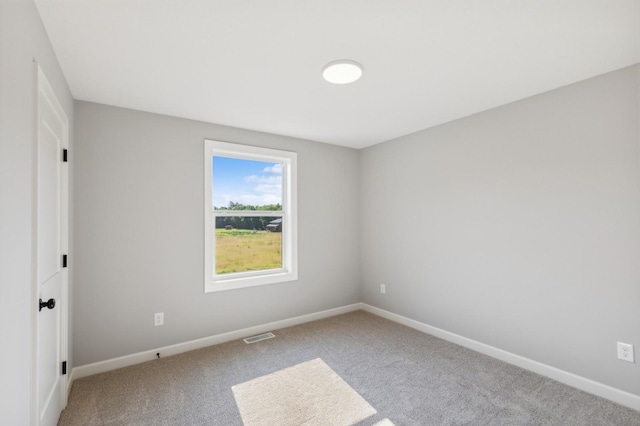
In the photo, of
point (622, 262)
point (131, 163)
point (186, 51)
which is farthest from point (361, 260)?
point (186, 51)

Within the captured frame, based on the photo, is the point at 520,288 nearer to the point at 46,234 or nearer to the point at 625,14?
the point at 625,14

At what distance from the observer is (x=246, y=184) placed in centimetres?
376

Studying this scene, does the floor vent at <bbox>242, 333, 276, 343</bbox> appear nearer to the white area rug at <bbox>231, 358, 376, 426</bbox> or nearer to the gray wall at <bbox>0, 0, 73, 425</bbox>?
the white area rug at <bbox>231, 358, 376, 426</bbox>

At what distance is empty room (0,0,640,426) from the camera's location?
1.66 m

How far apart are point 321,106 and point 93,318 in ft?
9.42

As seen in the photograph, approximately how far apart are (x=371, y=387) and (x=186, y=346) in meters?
1.93

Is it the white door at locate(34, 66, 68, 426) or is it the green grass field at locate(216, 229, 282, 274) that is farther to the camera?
the green grass field at locate(216, 229, 282, 274)

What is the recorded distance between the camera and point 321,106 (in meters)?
2.94

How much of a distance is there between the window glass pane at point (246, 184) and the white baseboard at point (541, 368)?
2.37 meters

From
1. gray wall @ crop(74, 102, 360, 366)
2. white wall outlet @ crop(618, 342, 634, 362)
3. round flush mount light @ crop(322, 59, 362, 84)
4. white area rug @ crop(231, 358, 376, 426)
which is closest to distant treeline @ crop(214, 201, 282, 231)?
gray wall @ crop(74, 102, 360, 366)

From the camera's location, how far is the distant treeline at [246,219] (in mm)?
3559

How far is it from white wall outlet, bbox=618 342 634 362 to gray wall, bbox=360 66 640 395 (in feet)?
0.11

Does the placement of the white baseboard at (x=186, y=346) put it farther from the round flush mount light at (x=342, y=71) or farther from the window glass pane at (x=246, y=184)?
the round flush mount light at (x=342, y=71)

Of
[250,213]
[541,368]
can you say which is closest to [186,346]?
[250,213]
